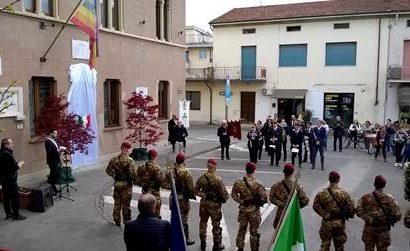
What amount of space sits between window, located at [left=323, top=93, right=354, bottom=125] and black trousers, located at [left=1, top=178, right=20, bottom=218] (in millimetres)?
27173

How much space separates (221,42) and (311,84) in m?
8.50

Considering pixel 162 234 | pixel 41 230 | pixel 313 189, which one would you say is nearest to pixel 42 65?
pixel 41 230

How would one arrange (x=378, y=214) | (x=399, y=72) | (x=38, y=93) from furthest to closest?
1. (x=399, y=72)
2. (x=38, y=93)
3. (x=378, y=214)

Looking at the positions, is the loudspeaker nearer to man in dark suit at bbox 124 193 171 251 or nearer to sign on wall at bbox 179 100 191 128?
man in dark suit at bbox 124 193 171 251

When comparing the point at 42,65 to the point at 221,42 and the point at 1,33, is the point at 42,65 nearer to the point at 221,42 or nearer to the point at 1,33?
the point at 1,33

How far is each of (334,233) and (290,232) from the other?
2578 millimetres

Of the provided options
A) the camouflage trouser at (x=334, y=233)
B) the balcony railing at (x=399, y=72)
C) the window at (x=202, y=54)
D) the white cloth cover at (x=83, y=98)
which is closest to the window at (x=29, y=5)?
the white cloth cover at (x=83, y=98)

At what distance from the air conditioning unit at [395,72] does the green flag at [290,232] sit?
1095 inches

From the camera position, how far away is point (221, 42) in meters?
37.6

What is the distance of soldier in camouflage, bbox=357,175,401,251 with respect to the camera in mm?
7395

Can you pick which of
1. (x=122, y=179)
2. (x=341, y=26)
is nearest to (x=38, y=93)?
(x=122, y=179)

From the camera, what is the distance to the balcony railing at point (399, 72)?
30812mm

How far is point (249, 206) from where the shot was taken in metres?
8.35

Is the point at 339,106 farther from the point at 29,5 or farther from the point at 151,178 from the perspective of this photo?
the point at 151,178
